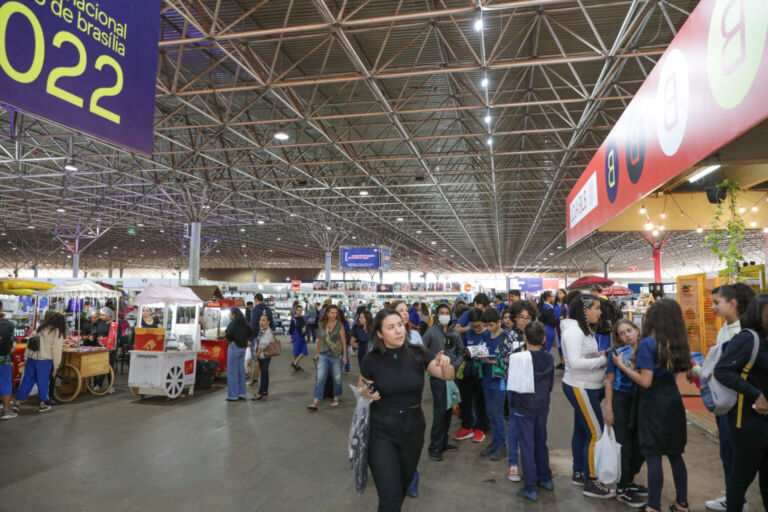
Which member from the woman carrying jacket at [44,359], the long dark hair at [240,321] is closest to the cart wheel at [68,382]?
the woman carrying jacket at [44,359]

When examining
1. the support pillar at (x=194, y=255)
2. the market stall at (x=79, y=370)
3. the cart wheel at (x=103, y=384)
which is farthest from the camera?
the support pillar at (x=194, y=255)

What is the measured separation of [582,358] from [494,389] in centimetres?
124

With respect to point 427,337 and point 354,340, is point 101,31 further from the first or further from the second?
point 354,340

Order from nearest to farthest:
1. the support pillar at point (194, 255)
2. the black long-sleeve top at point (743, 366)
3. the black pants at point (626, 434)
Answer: the black long-sleeve top at point (743, 366) < the black pants at point (626, 434) < the support pillar at point (194, 255)

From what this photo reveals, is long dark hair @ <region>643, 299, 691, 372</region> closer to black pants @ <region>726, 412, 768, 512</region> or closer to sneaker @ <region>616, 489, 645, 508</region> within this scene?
black pants @ <region>726, 412, 768, 512</region>

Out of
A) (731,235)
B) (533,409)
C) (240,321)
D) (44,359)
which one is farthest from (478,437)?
(44,359)

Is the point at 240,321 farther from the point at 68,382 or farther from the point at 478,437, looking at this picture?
the point at 478,437

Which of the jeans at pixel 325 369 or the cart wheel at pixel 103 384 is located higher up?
the jeans at pixel 325 369

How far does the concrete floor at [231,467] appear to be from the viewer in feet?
12.7

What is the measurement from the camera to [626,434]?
377cm

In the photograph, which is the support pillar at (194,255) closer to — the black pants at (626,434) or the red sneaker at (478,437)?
the red sneaker at (478,437)

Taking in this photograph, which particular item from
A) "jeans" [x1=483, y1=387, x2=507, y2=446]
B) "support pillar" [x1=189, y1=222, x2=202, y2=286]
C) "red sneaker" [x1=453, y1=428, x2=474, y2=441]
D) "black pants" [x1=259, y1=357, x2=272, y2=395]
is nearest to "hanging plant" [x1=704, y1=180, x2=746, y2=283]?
"jeans" [x1=483, y1=387, x2=507, y2=446]

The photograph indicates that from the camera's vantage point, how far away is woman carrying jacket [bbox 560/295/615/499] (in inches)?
149

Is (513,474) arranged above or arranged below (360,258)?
below
